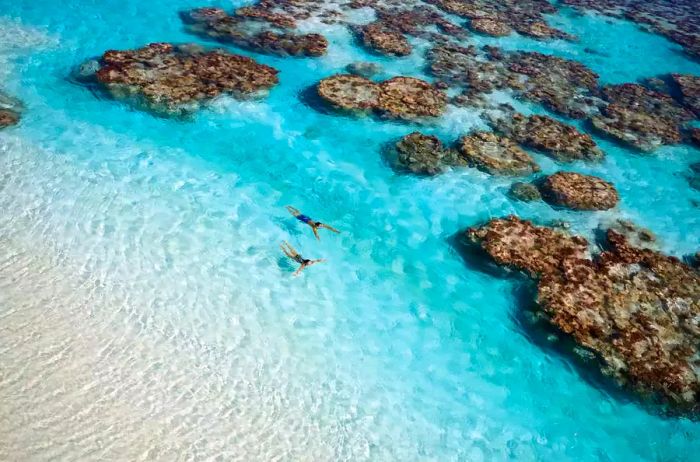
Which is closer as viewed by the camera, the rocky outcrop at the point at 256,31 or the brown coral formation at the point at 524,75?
the brown coral formation at the point at 524,75

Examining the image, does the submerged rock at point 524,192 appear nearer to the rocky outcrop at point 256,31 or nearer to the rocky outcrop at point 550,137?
the rocky outcrop at point 550,137

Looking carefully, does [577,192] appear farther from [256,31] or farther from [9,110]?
[9,110]

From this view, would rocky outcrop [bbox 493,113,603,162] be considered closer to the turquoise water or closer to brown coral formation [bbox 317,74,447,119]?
the turquoise water

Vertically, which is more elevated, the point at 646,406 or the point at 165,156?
the point at 165,156

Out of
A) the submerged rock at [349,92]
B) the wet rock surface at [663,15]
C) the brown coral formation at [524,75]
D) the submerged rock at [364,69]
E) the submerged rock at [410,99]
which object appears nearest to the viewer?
the submerged rock at [349,92]

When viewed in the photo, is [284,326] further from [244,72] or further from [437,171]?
[244,72]

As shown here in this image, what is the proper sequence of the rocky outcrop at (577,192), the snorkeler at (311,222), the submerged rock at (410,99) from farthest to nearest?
the submerged rock at (410,99)
the rocky outcrop at (577,192)
the snorkeler at (311,222)

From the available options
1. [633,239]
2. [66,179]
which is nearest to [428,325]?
[633,239]

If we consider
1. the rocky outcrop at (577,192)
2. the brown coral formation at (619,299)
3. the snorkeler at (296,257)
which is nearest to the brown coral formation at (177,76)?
the snorkeler at (296,257)
